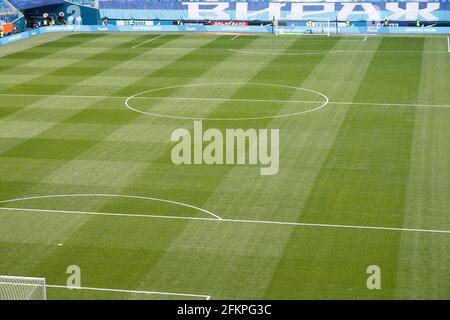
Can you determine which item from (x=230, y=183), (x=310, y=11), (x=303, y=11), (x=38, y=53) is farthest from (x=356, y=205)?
Result: (x=303, y=11)

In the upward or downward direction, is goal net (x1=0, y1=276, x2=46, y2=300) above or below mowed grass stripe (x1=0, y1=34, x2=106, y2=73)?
above

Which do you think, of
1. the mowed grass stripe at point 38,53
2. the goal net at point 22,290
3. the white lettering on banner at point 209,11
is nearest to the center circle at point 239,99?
the mowed grass stripe at point 38,53

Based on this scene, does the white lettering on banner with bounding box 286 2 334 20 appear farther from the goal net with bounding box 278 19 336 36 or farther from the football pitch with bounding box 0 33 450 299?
the football pitch with bounding box 0 33 450 299

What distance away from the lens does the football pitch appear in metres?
22.7

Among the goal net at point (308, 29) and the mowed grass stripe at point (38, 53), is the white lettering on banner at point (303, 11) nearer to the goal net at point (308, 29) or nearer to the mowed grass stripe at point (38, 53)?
the goal net at point (308, 29)

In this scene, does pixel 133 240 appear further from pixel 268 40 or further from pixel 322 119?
pixel 268 40

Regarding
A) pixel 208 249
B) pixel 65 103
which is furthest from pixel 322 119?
pixel 208 249

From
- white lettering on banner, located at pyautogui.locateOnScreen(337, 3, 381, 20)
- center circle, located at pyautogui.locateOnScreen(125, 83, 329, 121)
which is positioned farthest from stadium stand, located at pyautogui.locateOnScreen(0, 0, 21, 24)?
center circle, located at pyautogui.locateOnScreen(125, 83, 329, 121)

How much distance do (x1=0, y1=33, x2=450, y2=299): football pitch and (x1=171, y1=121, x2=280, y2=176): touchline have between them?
0.53 meters

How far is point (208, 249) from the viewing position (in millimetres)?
24375

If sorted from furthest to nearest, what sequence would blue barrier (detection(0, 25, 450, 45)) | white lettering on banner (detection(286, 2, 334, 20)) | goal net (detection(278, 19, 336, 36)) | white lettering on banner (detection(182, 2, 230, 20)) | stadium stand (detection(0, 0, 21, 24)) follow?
white lettering on banner (detection(182, 2, 230, 20)) → white lettering on banner (detection(286, 2, 334, 20)) → stadium stand (detection(0, 0, 21, 24)) → goal net (detection(278, 19, 336, 36)) → blue barrier (detection(0, 25, 450, 45))

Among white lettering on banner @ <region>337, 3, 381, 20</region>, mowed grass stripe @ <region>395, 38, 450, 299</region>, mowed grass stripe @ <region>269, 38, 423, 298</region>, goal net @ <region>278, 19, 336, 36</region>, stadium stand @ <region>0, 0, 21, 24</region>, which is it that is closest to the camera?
mowed grass stripe @ <region>395, 38, 450, 299</region>

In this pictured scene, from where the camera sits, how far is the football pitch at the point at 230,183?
74.5 feet

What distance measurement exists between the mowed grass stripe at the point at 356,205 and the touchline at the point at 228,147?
2.46m
